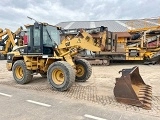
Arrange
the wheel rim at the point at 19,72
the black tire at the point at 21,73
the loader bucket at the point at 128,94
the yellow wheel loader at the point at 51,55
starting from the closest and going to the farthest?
the loader bucket at the point at 128,94, the yellow wheel loader at the point at 51,55, the black tire at the point at 21,73, the wheel rim at the point at 19,72

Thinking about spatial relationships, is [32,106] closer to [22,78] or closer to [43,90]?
[43,90]

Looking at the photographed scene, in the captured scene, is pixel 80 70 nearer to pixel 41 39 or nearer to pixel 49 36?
pixel 49 36

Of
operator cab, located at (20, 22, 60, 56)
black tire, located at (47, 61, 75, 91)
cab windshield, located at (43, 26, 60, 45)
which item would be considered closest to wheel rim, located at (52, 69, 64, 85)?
black tire, located at (47, 61, 75, 91)

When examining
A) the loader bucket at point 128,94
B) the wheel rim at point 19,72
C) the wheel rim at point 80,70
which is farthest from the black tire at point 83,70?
the loader bucket at point 128,94

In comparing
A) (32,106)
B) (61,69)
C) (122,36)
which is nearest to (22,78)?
(61,69)

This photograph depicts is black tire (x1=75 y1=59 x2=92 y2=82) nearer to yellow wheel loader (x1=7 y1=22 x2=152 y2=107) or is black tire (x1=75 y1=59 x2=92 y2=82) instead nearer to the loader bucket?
yellow wheel loader (x1=7 y1=22 x2=152 y2=107)

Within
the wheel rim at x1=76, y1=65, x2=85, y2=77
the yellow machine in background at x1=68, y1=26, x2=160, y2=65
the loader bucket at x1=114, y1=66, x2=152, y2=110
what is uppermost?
the yellow machine in background at x1=68, y1=26, x2=160, y2=65

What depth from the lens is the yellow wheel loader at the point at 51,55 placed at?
22.0ft

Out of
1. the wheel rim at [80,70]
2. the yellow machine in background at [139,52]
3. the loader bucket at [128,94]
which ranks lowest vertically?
the loader bucket at [128,94]

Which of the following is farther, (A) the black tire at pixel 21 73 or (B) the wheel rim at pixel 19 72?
(B) the wheel rim at pixel 19 72

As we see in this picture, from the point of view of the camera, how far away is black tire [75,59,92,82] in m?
8.10

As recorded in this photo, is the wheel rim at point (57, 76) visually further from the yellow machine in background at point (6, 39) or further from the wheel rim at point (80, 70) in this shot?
the yellow machine in background at point (6, 39)

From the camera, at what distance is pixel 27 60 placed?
Answer: 7.63 metres

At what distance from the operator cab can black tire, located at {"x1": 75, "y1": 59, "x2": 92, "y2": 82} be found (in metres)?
1.43
